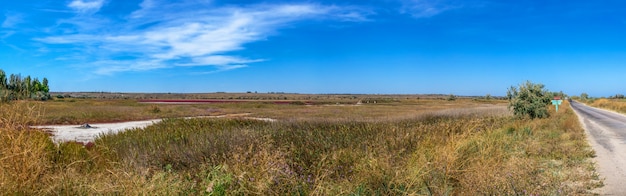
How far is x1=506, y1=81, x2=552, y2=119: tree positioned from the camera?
92.3ft

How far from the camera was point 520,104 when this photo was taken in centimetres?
2859

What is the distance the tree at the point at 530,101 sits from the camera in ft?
92.3

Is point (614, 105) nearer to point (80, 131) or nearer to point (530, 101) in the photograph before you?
point (530, 101)

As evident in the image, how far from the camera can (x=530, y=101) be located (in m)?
28.5

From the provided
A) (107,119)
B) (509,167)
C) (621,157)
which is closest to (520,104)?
(621,157)

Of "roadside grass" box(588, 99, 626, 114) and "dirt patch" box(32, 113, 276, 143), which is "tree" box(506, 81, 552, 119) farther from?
"roadside grass" box(588, 99, 626, 114)

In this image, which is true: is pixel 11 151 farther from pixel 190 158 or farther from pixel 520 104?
pixel 520 104

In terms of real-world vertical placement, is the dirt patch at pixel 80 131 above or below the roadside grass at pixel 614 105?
below

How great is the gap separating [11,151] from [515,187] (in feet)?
22.9

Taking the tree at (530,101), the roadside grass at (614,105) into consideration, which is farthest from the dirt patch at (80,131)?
the roadside grass at (614,105)

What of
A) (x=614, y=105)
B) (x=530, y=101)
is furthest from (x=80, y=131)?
(x=614, y=105)

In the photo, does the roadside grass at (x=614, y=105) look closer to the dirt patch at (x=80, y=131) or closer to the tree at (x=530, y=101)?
the tree at (x=530, y=101)

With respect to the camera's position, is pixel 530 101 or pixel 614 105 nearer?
pixel 530 101

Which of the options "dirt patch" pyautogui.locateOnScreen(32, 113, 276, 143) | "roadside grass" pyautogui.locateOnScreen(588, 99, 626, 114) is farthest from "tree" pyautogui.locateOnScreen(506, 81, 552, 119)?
"roadside grass" pyautogui.locateOnScreen(588, 99, 626, 114)
